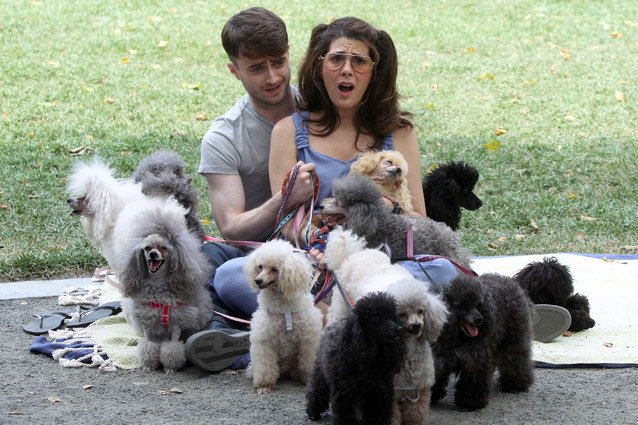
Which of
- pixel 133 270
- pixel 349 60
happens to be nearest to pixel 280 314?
pixel 133 270

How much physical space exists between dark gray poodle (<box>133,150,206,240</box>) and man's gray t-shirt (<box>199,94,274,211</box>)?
18 cm

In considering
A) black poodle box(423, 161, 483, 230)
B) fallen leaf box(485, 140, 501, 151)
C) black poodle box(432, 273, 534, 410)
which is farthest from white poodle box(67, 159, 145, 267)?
fallen leaf box(485, 140, 501, 151)

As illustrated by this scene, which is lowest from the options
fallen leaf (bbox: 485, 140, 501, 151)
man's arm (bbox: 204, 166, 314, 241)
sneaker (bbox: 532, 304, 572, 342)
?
sneaker (bbox: 532, 304, 572, 342)

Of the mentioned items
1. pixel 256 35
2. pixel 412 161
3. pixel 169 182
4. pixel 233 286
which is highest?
pixel 256 35

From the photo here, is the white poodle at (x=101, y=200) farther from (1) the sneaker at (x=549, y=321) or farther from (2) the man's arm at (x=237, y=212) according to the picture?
(1) the sneaker at (x=549, y=321)

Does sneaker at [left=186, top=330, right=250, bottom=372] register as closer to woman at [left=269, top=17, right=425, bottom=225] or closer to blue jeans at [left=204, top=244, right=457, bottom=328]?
blue jeans at [left=204, top=244, right=457, bottom=328]

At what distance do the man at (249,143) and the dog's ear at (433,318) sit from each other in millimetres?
1457

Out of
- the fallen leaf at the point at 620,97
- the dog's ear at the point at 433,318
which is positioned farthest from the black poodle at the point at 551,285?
the fallen leaf at the point at 620,97

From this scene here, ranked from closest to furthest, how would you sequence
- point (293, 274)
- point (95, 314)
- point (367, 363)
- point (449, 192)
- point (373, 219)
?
1. point (367, 363)
2. point (293, 274)
3. point (373, 219)
4. point (95, 314)
5. point (449, 192)

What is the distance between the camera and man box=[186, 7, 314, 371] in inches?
180

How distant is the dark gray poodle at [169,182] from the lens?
461 centimetres

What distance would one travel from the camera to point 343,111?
4766 millimetres

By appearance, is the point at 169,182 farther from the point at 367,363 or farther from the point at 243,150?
the point at 367,363

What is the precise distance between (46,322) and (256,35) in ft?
7.42
